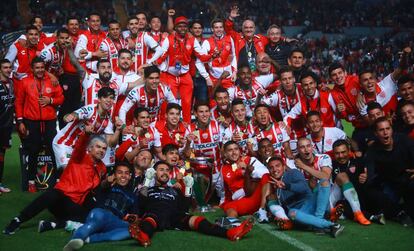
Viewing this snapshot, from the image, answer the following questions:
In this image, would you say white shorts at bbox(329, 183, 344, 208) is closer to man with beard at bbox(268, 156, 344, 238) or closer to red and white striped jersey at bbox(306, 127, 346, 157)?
man with beard at bbox(268, 156, 344, 238)

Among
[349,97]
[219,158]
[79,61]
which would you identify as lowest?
[219,158]

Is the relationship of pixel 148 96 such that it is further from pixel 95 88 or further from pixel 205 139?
pixel 205 139

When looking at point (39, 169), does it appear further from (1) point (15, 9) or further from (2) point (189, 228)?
(1) point (15, 9)

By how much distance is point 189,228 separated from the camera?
723 cm

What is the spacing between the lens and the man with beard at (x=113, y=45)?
35.3ft

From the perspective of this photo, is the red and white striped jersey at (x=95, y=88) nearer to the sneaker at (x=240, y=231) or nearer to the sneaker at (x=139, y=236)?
the sneaker at (x=139, y=236)

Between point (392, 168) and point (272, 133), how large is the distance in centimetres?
198

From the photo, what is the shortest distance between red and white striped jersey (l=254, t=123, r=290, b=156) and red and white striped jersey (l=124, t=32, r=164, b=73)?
275 cm

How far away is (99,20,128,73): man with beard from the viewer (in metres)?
10.8

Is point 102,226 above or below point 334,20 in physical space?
below

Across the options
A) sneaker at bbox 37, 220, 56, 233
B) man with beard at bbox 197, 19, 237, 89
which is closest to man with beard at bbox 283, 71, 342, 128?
man with beard at bbox 197, 19, 237, 89

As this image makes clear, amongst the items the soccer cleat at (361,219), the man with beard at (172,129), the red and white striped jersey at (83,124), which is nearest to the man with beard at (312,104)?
the man with beard at (172,129)

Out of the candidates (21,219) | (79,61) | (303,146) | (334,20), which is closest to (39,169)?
(79,61)

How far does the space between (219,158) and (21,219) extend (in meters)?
3.04
